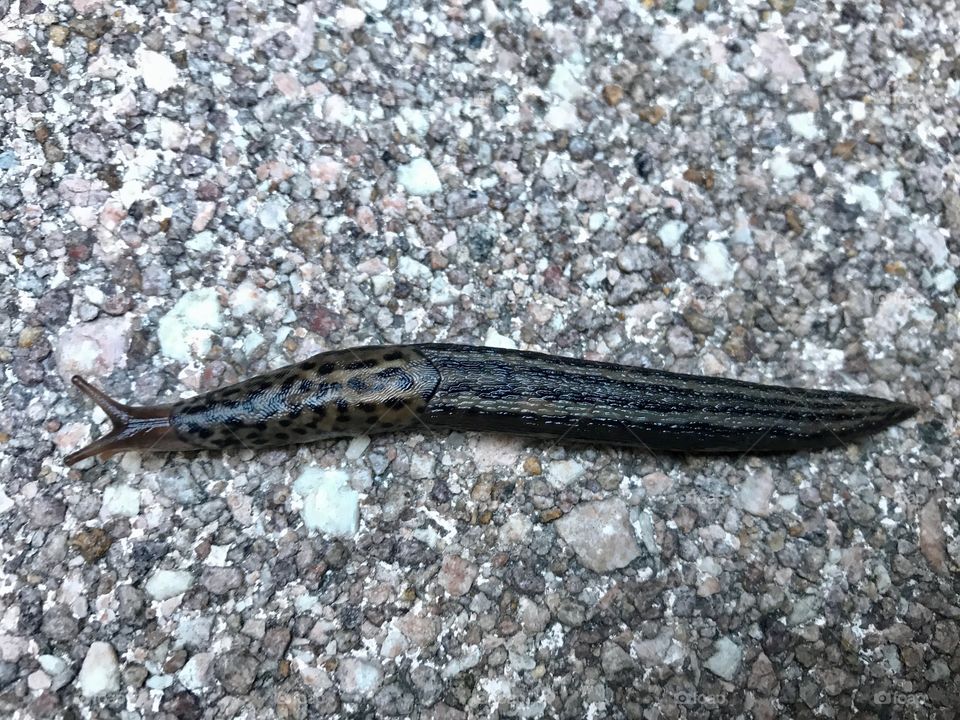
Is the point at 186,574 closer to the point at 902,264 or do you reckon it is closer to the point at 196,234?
the point at 196,234

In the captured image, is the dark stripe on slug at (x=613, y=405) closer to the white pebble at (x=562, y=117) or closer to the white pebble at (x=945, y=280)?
the white pebble at (x=945, y=280)

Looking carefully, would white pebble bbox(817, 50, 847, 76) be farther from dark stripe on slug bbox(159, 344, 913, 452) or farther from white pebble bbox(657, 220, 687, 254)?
dark stripe on slug bbox(159, 344, 913, 452)

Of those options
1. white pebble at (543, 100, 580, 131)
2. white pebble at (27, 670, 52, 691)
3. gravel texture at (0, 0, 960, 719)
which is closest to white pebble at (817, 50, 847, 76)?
gravel texture at (0, 0, 960, 719)

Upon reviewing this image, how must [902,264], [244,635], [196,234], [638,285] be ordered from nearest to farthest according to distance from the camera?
[244,635]
[196,234]
[638,285]
[902,264]

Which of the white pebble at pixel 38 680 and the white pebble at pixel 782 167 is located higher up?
the white pebble at pixel 782 167

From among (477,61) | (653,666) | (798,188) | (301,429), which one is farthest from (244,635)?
(798,188)

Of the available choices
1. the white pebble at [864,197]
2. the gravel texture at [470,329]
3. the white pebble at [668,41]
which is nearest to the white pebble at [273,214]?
the gravel texture at [470,329]

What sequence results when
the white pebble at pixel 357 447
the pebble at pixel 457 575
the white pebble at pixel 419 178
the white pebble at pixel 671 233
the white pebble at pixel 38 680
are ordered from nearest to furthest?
the white pebble at pixel 38 680
the pebble at pixel 457 575
the white pebble at pixel 357 447
the white pebble at pixel 419 178
the white pebble at pixel 671 233
